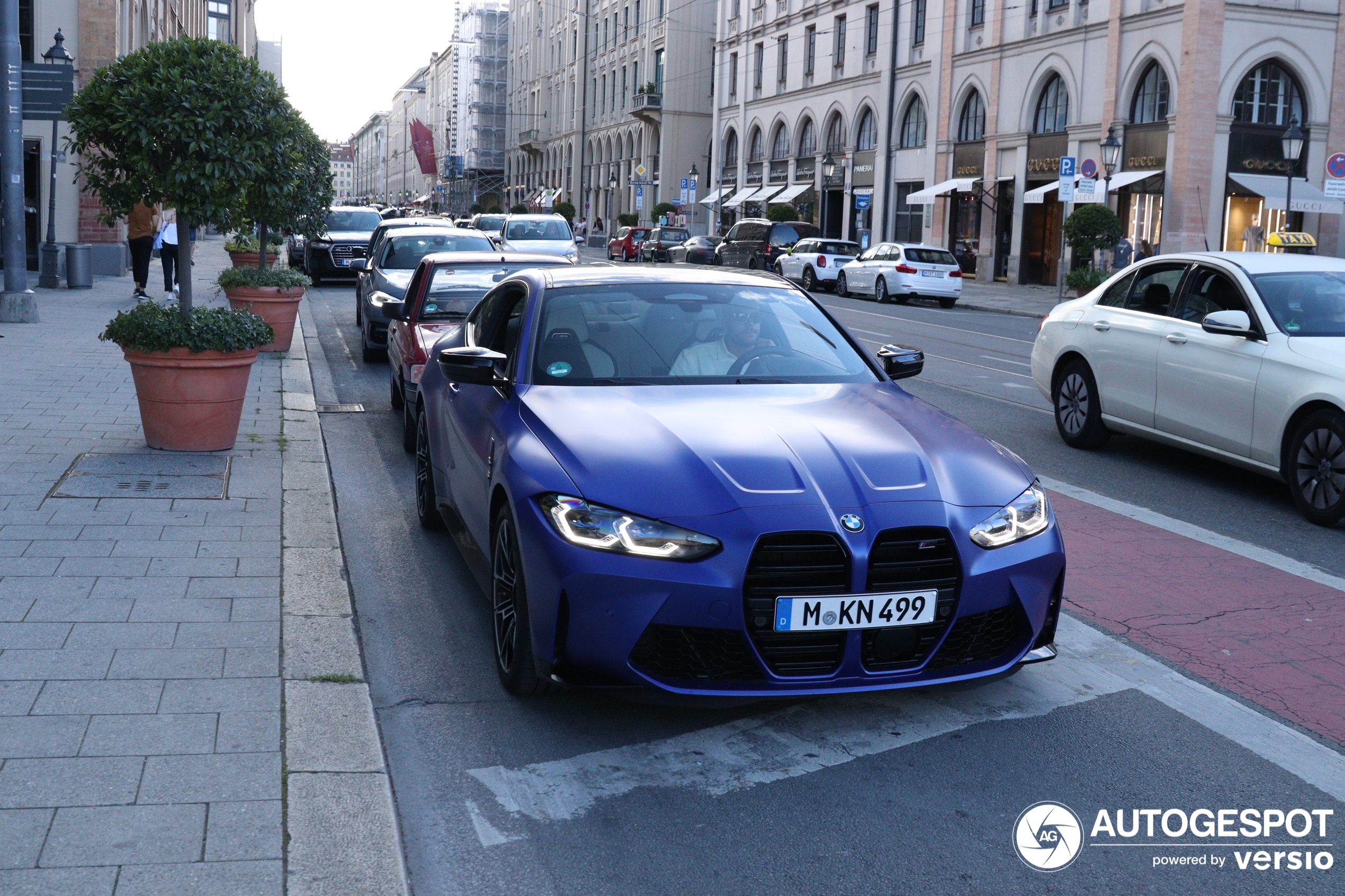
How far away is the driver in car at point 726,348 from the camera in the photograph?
216 inches

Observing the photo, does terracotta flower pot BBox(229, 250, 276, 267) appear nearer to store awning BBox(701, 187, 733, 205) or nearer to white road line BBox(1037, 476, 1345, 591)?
white road line BBox(1037, 476, 1345, 591)

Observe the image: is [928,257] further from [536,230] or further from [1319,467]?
[1319,467]

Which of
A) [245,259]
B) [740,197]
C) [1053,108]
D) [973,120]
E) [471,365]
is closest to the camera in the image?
[471,365]

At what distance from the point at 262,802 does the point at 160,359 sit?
538 cm

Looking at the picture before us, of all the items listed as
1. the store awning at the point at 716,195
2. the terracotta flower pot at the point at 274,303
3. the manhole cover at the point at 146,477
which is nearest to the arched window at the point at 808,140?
the store awning at the point at 716,195

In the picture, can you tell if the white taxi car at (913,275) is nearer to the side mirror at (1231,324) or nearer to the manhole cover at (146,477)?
the side mirror at (1231,324)

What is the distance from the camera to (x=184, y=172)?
9.08 metres

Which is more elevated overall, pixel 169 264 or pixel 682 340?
pixel 169 264

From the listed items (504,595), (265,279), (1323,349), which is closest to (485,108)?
(265,279)

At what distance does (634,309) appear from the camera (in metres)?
5.73

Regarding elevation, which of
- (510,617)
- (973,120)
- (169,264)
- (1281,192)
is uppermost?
(973,120)

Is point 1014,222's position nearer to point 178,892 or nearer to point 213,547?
point 213,547

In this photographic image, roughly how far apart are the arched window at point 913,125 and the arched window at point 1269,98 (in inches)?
575

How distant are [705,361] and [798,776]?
2.02 m
